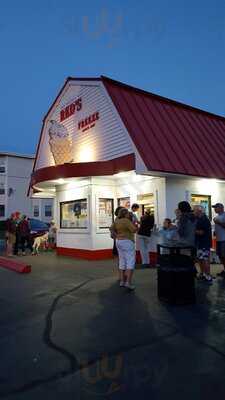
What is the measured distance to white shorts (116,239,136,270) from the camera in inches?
298

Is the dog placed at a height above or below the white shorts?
below

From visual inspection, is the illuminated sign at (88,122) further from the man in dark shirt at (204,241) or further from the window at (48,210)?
the window at (48,210)

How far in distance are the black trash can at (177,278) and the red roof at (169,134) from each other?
4649mm

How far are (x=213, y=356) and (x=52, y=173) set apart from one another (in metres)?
10.2

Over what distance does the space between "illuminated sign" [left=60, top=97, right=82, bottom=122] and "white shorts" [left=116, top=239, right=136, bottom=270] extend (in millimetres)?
8980

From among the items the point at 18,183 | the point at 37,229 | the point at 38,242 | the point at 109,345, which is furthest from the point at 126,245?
the point at 18,183

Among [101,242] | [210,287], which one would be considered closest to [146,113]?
[101,242]

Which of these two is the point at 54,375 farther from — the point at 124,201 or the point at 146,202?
the point at 124,201

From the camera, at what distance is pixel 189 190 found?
41.6 feet

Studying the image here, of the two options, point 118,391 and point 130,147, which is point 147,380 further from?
point 130,147

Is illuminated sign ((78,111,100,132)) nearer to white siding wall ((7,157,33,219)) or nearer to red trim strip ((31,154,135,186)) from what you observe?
red trim strip ((31,154,135,186))

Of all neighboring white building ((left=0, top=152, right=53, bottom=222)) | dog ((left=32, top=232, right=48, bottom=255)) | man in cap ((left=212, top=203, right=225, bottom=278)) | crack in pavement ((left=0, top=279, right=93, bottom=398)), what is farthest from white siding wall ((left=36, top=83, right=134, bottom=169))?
neighboring white building ((left=0, top=152, right=53, bottom=222))

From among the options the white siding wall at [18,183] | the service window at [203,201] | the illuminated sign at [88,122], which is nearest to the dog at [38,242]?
the illuminated sign at [88,122]

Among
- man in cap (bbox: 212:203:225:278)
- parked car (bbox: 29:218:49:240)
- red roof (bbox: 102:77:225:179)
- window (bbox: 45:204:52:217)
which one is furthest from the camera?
window (bbox: 45:204:52:217)
